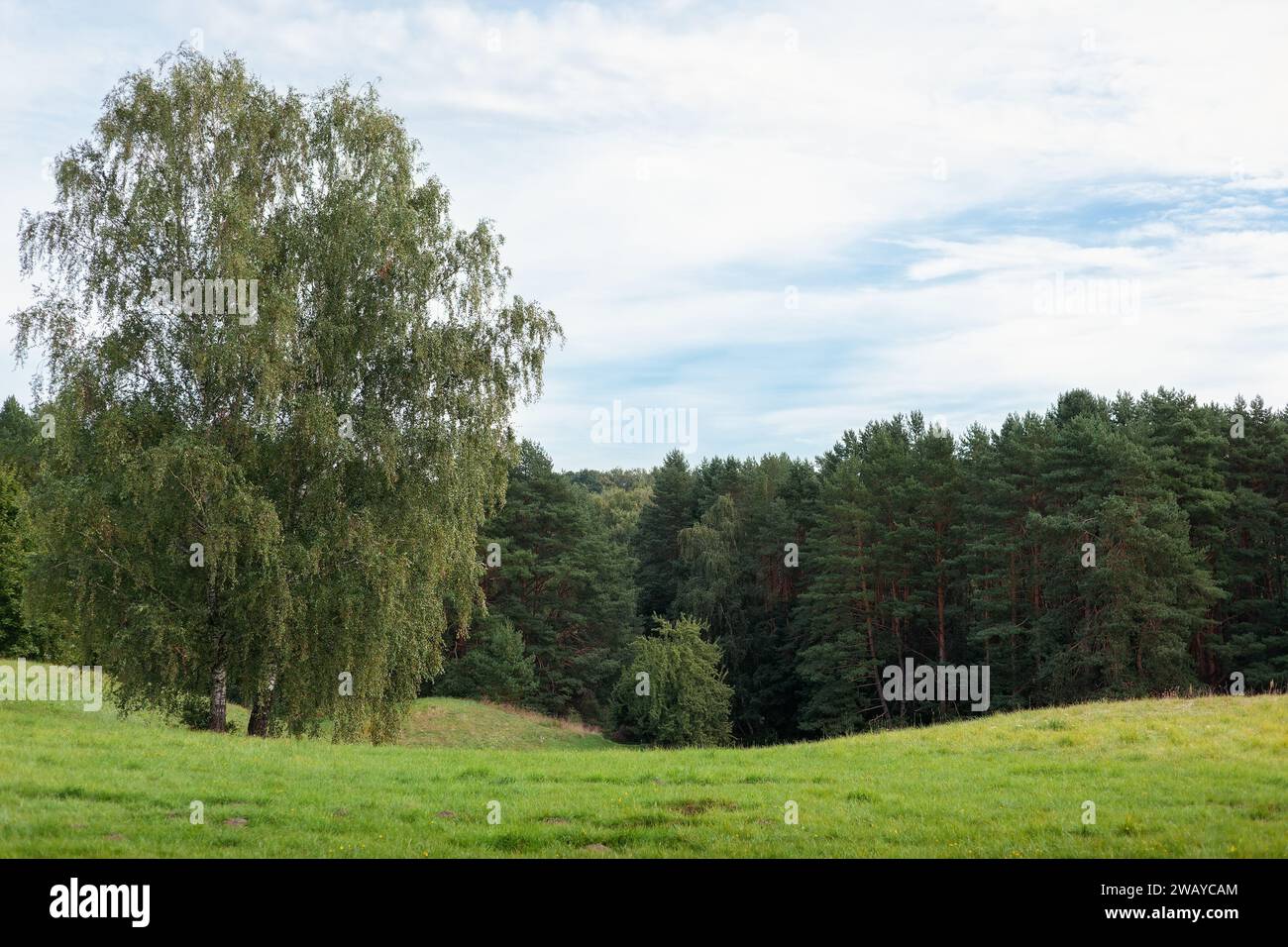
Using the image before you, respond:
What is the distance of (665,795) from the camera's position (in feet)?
43.4

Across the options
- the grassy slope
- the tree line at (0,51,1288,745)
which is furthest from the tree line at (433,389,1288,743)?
the tree line at (0,51,1288,745)

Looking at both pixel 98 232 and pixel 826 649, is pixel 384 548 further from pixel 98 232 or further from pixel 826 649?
pixel 826 649

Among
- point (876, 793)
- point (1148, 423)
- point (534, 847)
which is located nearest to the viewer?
point (534, 847)

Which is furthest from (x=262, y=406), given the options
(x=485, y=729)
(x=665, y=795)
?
(x=485, y=729)

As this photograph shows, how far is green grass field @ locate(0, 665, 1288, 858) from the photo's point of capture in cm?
1028

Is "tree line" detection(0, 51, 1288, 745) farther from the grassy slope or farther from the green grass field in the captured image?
the grassy slope

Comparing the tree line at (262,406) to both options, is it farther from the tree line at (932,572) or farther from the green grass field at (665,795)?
the tree line at (932,572)

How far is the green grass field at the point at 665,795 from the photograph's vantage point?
10281 mm

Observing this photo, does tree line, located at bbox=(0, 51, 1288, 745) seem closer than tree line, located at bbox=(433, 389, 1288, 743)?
Yes

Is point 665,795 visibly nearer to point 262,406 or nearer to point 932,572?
point 262,406

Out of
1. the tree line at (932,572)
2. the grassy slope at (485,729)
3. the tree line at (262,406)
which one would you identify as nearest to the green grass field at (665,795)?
the tree line at (262,406)
